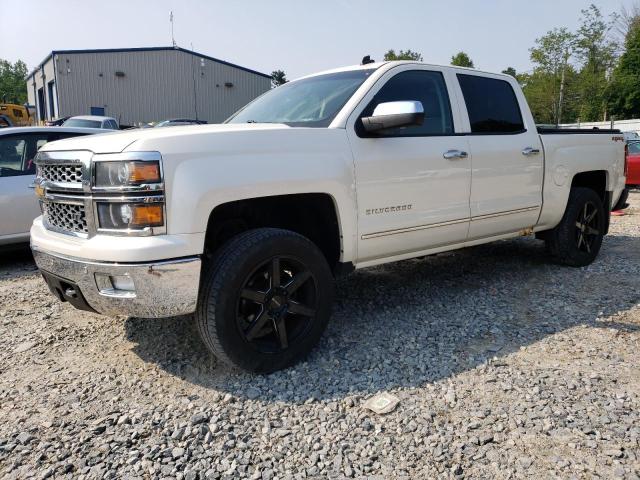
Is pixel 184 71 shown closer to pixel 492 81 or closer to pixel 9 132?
pixel 9 132

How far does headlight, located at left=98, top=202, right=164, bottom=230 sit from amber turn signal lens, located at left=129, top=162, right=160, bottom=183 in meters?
0.12

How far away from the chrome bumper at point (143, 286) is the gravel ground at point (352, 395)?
1.76 ft

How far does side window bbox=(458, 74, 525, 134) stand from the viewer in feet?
14.1

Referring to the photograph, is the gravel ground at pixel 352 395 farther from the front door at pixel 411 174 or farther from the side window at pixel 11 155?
the side window at pixel 11 155

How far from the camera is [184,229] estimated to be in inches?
107

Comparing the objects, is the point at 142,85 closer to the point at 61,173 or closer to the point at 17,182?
the point at 17,182

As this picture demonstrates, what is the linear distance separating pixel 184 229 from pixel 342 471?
4.63 ft

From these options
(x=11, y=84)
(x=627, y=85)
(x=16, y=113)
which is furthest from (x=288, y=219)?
(x=11, y=84)

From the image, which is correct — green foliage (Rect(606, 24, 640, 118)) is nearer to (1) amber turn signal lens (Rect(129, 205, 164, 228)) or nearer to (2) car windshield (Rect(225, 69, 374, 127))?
(2) car windshield (Rect(225, 69, 374, 127))

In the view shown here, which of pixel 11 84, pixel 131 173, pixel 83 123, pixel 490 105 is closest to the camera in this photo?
pixel 131 173

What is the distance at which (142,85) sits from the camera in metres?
31.7

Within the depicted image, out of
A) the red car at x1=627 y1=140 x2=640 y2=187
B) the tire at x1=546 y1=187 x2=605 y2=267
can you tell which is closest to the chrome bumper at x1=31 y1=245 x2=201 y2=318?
the tire at x1=546 y1=187 x2=605 y2=267

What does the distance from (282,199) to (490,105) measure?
7.30 ft

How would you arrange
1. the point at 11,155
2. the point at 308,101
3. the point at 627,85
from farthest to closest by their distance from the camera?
the point at 627,85, the point at 11,155, the point at 308,101
